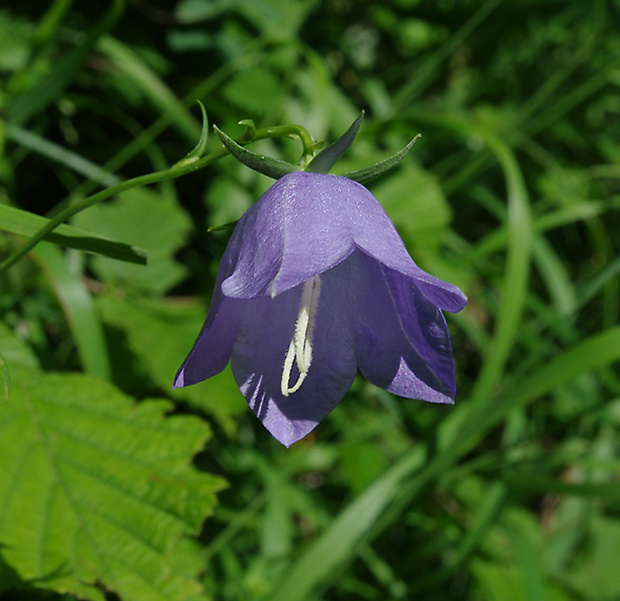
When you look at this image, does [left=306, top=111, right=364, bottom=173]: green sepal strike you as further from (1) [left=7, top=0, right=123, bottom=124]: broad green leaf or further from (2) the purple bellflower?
(1) [left=7, top=0, right=123, bottom=124]: broad green leaf

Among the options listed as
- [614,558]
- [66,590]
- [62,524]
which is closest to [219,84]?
[62,524]

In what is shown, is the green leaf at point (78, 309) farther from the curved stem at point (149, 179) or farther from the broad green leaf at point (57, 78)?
the curved stem at point (149, 179)

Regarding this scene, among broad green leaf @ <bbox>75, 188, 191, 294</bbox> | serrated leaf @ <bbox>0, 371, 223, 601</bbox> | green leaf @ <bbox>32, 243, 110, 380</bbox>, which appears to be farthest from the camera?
broad green leaf @ <bbox>75, 188, 191, 294</bbox>

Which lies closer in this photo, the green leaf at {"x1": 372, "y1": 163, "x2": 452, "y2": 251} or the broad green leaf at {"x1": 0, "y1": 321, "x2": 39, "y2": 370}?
the broad green leaf at {"x1": 0, "y1": 321, "x2": 39, "y2": 370}

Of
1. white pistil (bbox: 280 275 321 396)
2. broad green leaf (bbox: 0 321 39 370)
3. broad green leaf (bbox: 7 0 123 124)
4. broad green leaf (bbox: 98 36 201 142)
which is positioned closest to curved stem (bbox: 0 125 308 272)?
white pistil (bbox: 280 275 321 396)

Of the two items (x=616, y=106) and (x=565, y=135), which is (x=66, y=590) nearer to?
(x=565, y=135)

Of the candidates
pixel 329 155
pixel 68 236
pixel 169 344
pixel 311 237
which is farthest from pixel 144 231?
pixel 311 237
